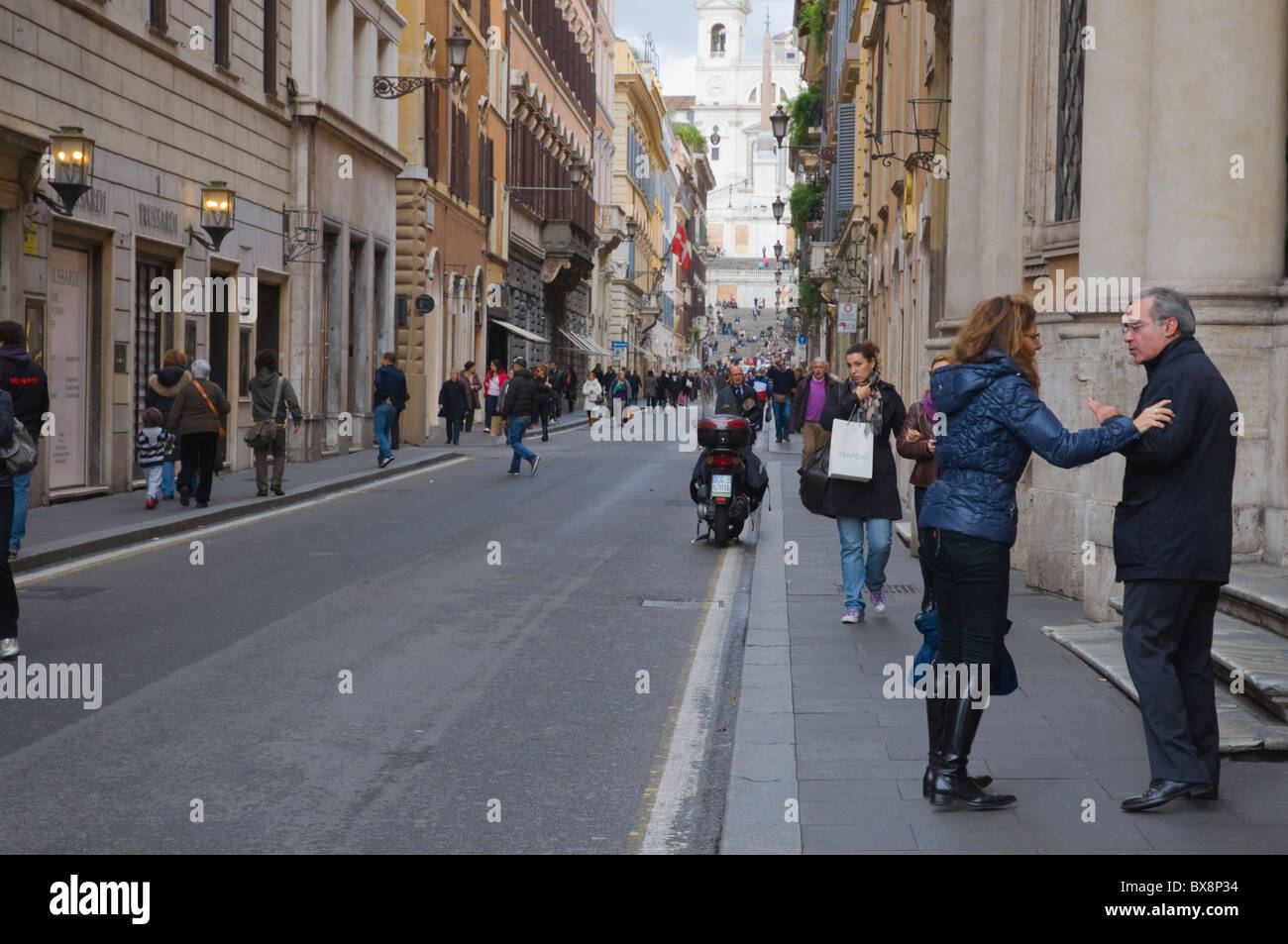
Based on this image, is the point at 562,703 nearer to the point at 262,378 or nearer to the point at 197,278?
the point at 262,378

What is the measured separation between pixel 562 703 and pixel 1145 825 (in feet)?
10.9

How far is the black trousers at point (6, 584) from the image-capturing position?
357 inches

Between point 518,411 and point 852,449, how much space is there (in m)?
16.1

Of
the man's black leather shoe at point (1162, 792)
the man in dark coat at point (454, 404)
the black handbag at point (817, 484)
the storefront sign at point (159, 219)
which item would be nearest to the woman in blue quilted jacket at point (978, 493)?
the man's black leather shoe at point (1162, 792)

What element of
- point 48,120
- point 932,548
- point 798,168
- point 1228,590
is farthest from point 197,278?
point 798,168

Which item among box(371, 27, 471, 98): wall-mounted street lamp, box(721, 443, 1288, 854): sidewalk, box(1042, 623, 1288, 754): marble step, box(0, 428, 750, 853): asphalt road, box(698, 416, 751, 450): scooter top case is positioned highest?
box(371, 27, 471, 98): wall-mounted street lamp

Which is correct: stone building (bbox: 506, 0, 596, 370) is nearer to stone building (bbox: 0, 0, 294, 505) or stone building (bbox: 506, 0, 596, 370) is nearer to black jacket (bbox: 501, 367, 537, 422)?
black jacket (bbox: 501, 367, 537, 422)

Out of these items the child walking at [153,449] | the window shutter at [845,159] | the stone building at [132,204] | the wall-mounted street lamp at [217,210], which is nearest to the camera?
the stone building at [132,204]

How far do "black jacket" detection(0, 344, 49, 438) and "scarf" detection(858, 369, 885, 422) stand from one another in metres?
6.10

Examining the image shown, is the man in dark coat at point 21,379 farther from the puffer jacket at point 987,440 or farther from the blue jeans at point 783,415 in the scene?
the blue jeans at point 783,415

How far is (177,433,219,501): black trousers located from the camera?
59.0 ft

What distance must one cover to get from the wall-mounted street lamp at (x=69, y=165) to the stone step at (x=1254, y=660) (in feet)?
40.7

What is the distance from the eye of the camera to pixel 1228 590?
9.14 m

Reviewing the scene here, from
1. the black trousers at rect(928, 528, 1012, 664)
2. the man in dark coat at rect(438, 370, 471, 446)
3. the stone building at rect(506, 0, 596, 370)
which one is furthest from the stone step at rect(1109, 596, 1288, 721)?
the stone building at rect(506, 0, 596, 370)
